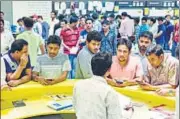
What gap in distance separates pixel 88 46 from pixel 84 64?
0.13 meters

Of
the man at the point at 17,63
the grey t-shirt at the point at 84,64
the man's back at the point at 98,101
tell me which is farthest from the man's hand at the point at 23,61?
the man's back at the point at 98,101

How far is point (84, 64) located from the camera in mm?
2178

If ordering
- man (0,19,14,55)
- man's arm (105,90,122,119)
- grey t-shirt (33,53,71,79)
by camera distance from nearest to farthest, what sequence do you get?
1. man's arm (105,90,122,119)
2. man (0,19,14,55)
3. grey t-shirt (33,53,71,79)

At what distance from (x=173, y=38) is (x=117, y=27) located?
399mm

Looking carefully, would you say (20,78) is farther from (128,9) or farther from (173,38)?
(173,38)

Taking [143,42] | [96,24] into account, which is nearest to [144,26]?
[143,42]

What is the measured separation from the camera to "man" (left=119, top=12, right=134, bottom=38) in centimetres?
214

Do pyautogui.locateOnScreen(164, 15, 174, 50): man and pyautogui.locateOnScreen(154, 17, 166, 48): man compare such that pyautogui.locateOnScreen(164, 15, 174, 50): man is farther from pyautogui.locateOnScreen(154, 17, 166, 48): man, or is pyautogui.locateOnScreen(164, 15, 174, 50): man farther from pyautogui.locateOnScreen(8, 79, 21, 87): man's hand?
pyautogui.locateOnScreen(8, 79, 21, 87): man's hand

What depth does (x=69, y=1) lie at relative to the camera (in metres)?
2.13

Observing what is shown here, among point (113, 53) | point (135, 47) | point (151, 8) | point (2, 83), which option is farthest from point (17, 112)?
point (151, 8)

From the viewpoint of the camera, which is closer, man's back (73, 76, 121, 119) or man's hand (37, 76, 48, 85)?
man's back (73, 76, 121, 119)

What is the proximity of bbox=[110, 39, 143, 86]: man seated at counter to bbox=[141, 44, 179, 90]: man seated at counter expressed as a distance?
0.25ft

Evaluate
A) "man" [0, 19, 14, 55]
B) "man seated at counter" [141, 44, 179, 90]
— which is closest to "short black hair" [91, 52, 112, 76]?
"man seated at counter" [141, 44, 179, 90]

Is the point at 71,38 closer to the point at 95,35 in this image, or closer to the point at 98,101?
the point at 95,35
